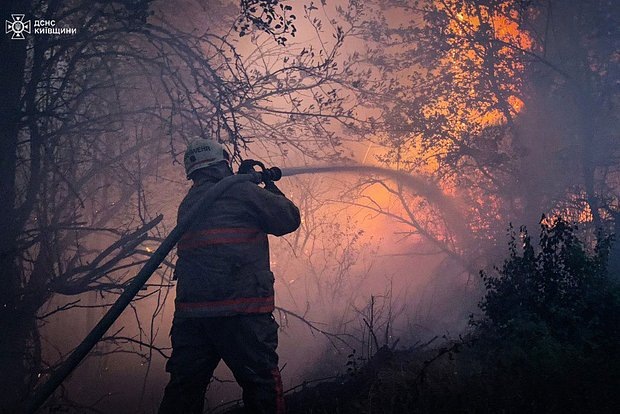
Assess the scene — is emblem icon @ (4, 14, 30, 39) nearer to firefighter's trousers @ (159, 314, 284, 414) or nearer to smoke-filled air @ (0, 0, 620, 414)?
smoke-filled air @ (0, 0, 620, 414)

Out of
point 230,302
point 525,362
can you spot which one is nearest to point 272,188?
point 230,302

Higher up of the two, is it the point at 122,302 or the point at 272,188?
the point at 272,188

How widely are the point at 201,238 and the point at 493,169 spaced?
29.8ft

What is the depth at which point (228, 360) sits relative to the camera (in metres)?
3.14

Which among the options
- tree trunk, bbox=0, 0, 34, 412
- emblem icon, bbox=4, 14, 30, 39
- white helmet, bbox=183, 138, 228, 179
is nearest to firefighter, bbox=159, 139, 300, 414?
white helmet, bbox=183, 138, 228, 179

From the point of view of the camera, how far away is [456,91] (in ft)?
34.8

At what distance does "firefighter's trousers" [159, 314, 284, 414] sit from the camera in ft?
10.1

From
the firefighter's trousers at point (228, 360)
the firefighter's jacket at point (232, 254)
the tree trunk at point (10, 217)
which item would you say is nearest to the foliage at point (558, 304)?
the firefighter's trousers at point (228, 360)

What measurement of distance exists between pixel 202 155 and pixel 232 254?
0.92 metres

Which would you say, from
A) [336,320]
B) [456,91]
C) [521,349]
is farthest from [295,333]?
[521,349]

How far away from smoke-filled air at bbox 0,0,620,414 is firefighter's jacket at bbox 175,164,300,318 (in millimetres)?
15

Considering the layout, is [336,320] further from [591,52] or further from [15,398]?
[591,52]

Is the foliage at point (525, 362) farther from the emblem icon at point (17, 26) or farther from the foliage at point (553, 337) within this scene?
the emblem icon at point (17, 26)

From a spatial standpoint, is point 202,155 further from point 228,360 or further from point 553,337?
point 553,337
